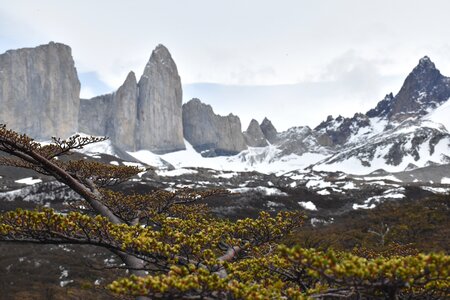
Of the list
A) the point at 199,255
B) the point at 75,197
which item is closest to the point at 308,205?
the point at 75,197

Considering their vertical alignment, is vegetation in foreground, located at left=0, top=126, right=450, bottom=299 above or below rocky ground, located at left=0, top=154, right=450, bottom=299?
above

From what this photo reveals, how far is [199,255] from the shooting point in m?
7.96

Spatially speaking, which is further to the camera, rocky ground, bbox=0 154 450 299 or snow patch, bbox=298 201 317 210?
snow patch, bbox=298 201 317 210

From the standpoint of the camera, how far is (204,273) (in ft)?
19.4

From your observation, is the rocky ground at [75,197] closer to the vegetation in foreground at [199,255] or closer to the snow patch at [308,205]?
the snow patch at [308,205]

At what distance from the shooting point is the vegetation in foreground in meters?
5.53

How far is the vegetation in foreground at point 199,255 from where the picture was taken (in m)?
5.53

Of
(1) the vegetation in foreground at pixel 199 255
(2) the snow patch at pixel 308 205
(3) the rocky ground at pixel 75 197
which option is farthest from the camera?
(2) the snow patch at pixel 308 205

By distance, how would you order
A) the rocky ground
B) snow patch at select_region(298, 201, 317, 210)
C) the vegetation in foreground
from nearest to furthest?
1. the vegetation in foreground
2. the rocky ground
3. snow patch at select_region(298, 201, 317, 210)

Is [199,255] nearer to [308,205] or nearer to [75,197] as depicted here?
[75,197]

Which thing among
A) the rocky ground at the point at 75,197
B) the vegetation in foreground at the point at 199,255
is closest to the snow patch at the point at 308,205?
the rocky ground at the point at 75,197

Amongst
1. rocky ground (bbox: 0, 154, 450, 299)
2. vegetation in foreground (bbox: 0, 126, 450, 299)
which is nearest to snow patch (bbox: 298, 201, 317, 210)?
rocky ground (bbox: 0, 154, 450, 299)

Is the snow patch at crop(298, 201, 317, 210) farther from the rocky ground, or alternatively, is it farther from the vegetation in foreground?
the vegetation in foreground

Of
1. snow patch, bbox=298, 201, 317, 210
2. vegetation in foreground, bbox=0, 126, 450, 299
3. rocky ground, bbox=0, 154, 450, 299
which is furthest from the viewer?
snow patch, bbox=298, 201, 317, 210
